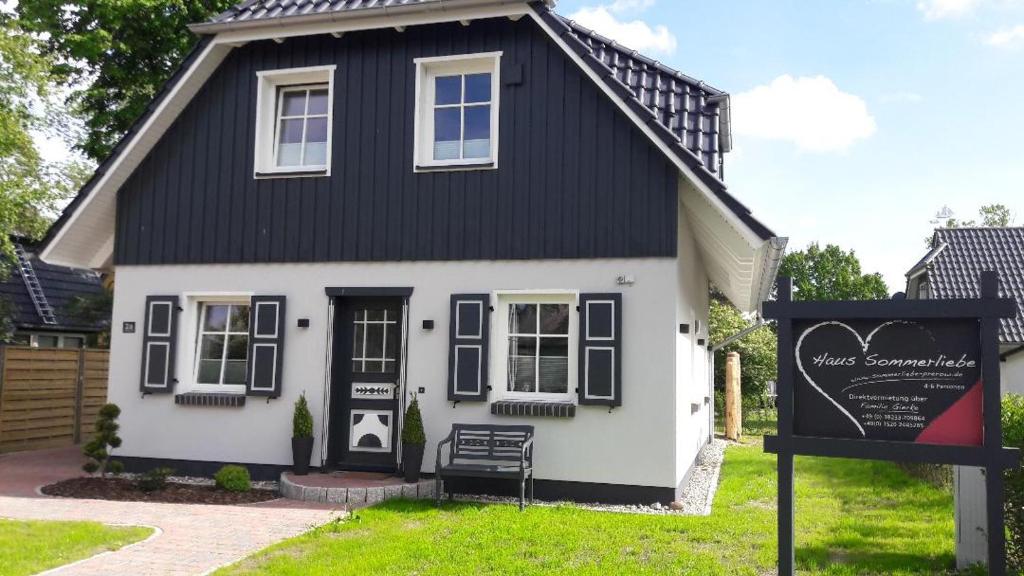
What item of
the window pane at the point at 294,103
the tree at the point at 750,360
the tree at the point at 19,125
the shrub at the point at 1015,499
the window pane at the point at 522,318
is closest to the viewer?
the shrub at the point at 1015,499

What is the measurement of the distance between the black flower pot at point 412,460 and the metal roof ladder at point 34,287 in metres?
11.4

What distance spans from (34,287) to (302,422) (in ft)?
36.2

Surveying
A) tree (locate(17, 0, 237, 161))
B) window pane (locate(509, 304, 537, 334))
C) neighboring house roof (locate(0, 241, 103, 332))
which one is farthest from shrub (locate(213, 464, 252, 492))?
neighboring house roof (locate(0, 241, 103, 332))

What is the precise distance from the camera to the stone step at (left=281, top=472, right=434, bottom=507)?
8.59m

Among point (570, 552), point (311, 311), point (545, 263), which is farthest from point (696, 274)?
point (570, 552)

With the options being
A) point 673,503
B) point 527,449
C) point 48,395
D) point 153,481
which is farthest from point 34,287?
point 673,503

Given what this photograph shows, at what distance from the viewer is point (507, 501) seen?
29.3 feet

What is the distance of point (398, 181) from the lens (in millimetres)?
9961

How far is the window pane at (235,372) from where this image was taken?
10.4 meters

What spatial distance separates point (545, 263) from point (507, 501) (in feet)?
8.85

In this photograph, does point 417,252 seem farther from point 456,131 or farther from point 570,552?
point 570,552

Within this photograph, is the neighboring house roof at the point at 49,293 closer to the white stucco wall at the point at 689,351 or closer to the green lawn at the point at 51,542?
the green lawn at the point at 51,542

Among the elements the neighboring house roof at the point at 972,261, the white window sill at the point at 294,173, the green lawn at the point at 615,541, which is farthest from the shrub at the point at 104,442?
the neighboring house roof at the point at 972,261

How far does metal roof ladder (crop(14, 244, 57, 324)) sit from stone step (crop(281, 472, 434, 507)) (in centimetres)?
1062
